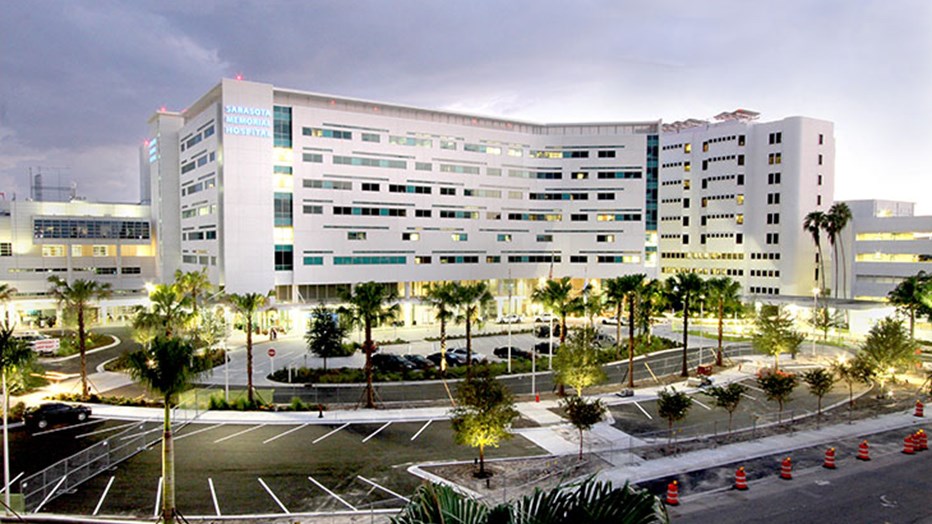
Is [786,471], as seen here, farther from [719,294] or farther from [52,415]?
[52,415]

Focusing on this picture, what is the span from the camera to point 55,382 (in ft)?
144

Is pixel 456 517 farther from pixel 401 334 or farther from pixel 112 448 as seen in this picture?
pixel 401 334

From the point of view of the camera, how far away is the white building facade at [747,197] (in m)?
96.8

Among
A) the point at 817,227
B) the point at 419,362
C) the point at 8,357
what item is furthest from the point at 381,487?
the point at 817,227

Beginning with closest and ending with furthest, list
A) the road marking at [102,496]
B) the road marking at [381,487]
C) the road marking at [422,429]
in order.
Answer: the road marking at [102,496] < the road marking at [381,487] < the road marking at [422,429]

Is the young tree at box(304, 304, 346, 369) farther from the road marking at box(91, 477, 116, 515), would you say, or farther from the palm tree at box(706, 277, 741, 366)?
the palm tree at box(706, 277, 741, 366)

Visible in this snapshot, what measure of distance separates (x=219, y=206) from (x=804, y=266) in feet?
307

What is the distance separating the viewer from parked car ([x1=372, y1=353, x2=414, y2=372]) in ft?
159

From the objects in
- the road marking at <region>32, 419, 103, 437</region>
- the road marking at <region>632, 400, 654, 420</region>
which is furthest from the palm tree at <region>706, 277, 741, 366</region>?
the road marking at <region>32, 419, 103, 437</region>

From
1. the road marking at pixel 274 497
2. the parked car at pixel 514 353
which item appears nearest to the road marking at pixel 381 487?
the road marking at pixel 274 497

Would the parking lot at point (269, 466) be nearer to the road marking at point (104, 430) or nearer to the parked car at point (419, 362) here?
the road marking at point (104, 430)

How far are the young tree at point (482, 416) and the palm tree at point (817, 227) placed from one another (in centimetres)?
8028

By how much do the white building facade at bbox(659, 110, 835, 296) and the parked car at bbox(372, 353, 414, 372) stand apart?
75987 mm

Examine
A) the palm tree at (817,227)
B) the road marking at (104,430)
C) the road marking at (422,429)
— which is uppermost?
the palm tree at (817,227)
